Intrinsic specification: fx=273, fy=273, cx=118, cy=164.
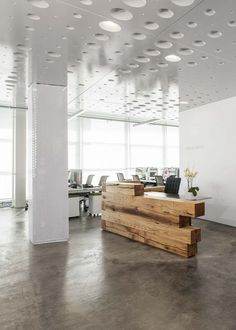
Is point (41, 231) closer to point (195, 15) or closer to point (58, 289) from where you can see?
point (58, 289)

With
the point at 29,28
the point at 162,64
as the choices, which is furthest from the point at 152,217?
the point at 29,28

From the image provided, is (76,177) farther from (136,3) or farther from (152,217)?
(136,3)

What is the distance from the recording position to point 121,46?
3732mm

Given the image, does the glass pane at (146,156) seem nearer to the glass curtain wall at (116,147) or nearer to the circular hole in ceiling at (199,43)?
A: the glass curtain wall at (116,147)

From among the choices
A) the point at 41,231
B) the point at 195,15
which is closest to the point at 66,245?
the point at 41,231

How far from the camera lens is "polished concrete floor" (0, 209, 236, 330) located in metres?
2.56

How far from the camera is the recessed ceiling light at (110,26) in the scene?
3107 mm

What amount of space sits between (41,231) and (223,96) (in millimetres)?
5050

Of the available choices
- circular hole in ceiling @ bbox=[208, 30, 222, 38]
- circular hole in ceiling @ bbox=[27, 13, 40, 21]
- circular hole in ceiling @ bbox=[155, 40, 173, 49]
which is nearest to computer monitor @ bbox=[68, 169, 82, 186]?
circular hole in ceiling @ bbox=[155, 40, 173, 49]

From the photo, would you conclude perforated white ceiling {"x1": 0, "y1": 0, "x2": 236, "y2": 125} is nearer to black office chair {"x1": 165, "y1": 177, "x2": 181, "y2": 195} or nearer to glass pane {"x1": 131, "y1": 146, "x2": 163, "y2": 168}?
black office chair {"x1": 165, "y1": 177, "x2": 181, "y2": 195}

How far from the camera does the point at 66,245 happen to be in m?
5.02

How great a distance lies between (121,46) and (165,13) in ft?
3.11

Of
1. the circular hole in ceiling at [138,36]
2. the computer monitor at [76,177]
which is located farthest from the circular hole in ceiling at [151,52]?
the computer monitor at [76,177]

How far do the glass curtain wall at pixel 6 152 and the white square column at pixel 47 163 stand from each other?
4.69m
